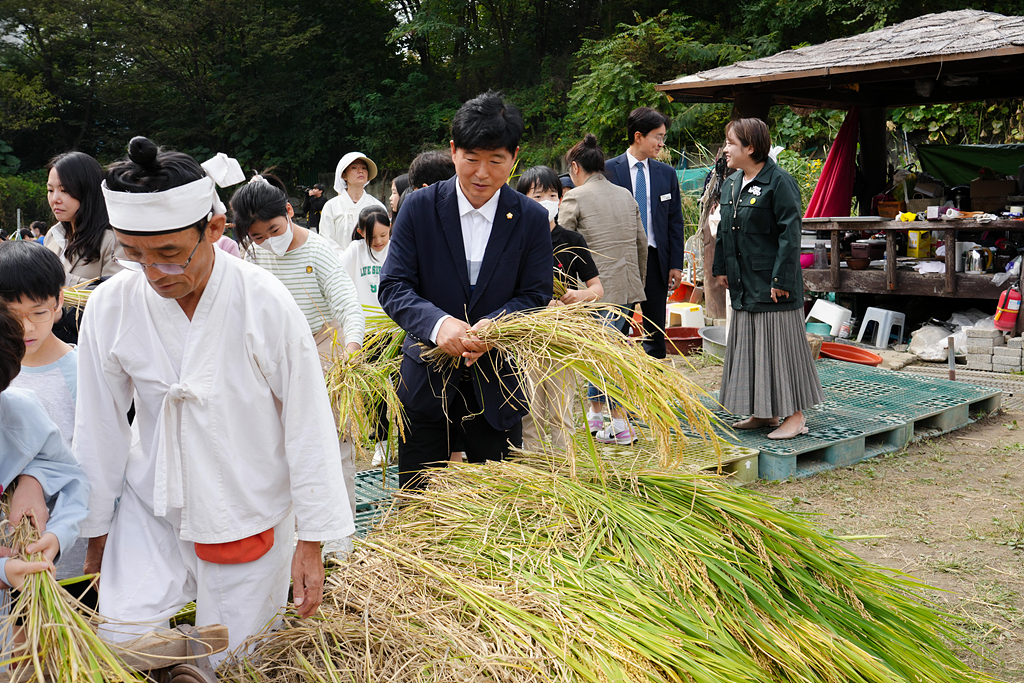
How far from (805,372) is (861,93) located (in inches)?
251

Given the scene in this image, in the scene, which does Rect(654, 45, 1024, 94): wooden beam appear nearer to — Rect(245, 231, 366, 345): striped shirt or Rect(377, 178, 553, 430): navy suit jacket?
Rect(245, 231, 366, 345): striped shirt

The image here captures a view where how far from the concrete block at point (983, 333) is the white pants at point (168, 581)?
6935 millimetres

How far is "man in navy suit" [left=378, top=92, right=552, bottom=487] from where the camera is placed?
2.57 meters

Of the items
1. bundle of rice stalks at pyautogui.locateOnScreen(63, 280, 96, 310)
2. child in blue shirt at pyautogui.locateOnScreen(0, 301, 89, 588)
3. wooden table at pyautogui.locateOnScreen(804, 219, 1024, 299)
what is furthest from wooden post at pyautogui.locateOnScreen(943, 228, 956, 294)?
Result: child in blue shirt at pyautogui.locateOnScreen(0, 301, 89, 588)

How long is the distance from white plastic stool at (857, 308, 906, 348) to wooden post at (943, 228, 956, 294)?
60 centimetres

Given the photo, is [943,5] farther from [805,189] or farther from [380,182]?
[380,182]

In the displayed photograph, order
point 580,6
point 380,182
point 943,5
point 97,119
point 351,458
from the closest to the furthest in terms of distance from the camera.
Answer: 1. point 351,458
2. point 943,5
3. point 580,6
4. point 380,182
5. point 97,119

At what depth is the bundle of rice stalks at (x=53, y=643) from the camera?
146 cm

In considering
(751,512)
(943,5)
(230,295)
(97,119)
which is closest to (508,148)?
(230,295)

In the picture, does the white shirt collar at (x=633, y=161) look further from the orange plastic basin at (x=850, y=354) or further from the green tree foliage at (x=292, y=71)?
the green tree foliage at (x=292, y=71)

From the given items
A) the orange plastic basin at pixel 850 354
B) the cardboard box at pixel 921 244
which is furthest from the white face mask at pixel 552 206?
the cardboard box at pixel 921 244

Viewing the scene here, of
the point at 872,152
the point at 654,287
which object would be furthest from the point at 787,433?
the point at 872,152

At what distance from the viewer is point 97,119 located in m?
25.4

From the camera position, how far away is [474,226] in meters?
2.67
